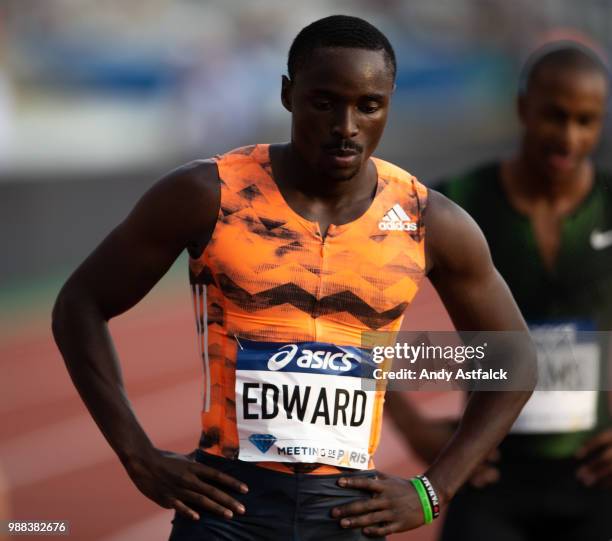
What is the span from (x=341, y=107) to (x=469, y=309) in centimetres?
60

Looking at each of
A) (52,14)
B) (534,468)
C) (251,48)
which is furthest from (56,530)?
(251,48)

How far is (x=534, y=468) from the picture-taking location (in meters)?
3.59

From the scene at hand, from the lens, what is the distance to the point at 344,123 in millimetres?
2508

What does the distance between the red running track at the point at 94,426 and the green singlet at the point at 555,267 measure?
380mm

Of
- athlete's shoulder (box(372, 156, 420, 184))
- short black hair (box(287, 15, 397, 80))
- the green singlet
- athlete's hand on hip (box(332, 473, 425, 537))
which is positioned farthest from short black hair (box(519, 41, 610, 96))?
athlete's hand on hip (box(332, 473, 425, 537))

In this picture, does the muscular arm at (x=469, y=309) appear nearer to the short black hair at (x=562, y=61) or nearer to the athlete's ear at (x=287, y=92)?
the athlete's ear at (x=287, y=92)

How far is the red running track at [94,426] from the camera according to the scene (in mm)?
6234

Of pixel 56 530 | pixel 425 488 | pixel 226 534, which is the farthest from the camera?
pixel 56 530

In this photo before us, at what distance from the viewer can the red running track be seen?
20.5 feet

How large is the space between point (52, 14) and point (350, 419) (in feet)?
45.3

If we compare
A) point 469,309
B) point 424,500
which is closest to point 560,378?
point 469,309

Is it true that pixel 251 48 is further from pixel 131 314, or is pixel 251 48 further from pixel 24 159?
pixel 131 314

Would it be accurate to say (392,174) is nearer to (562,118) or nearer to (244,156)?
(244,156)

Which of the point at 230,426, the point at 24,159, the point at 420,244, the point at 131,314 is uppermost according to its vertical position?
the point at 24,159
